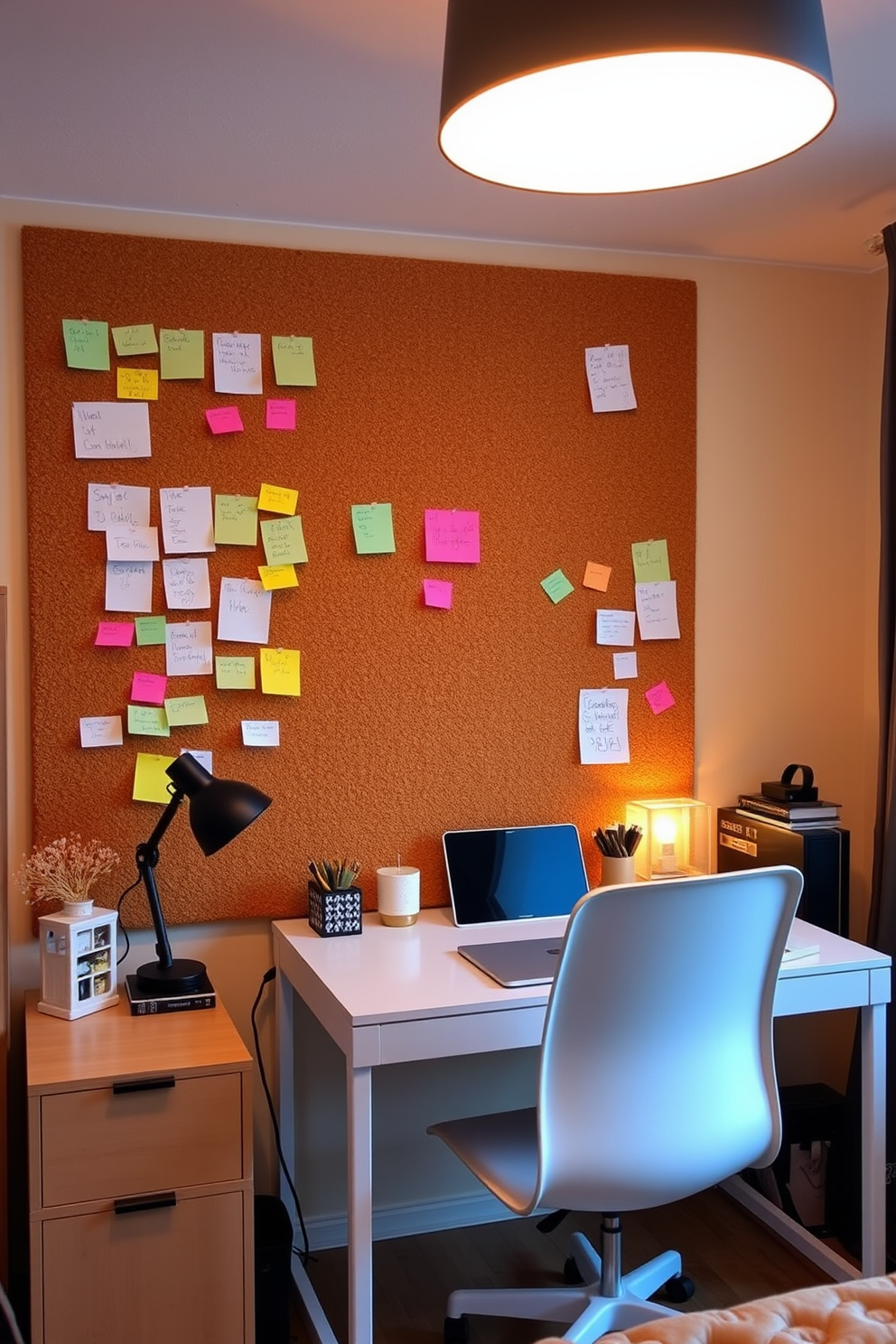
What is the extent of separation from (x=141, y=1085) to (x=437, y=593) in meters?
1.24

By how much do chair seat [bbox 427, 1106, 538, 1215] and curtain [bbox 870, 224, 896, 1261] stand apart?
93cm

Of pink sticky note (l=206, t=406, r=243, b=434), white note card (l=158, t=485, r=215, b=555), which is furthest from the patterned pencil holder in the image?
pink sticky note (l=206, t=406, r=243, b=434)

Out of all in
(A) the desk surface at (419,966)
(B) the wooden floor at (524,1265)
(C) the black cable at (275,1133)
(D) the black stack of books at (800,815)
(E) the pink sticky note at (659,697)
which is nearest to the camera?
(A) the desk surface at (419,966)

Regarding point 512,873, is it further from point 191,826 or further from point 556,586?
point 191,826

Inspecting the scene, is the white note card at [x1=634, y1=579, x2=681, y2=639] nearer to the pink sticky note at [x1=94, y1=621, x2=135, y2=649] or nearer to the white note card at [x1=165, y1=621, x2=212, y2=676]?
the white note card at [x1=165, y1=621, x2=212, y2=676]

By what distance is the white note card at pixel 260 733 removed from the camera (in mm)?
2682

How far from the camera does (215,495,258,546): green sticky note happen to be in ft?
8.66

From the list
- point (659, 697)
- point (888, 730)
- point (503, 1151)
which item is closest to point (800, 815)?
point (888, 730)

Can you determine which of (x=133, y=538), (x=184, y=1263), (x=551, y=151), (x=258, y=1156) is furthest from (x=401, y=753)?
(x=551, y=151)

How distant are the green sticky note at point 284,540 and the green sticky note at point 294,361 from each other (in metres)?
0.29

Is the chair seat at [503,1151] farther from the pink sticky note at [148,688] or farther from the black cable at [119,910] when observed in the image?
the pink sticky note at [148,688]

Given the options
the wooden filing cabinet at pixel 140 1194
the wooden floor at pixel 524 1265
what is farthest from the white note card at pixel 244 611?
the wooden floor at pixel 524 1265

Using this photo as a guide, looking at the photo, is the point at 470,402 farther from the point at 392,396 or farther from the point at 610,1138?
the point at 610,1138

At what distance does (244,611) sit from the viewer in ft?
8.76
